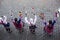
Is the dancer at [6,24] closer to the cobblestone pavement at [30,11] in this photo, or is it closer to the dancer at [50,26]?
the cobblestone pavement at [30,11]

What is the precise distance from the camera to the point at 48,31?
4.80 ft

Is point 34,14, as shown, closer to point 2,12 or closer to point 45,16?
point 45,16

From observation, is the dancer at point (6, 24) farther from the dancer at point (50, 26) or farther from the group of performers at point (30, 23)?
the dancer at point (50, 26)

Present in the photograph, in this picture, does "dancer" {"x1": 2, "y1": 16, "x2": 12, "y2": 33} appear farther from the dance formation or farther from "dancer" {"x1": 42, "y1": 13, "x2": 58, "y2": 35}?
"dancer" {"x1": 42, "y1": 13, "x2": 58, "y2": 35}

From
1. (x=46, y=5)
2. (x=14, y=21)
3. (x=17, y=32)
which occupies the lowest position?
(x=17, y=32)

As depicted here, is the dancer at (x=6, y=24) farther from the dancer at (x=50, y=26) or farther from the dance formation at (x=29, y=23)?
the dancer at (x=50, y=26)

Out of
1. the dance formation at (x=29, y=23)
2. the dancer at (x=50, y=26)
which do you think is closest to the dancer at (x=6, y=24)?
the dance formation at (x=29, y=23)

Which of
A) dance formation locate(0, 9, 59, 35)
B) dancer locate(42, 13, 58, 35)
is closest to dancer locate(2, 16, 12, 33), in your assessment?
dance formation locate(0, 9, 59, 35)

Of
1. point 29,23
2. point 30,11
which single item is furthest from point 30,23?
point 30,11

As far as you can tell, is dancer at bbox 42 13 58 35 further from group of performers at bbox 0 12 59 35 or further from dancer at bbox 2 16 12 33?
dancer at bbox 2 16 12 33

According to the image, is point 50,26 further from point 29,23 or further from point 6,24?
point 6,24

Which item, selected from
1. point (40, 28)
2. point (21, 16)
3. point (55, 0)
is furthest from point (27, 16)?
point (55, 0)

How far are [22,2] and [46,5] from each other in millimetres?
247

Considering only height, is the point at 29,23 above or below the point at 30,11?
below
